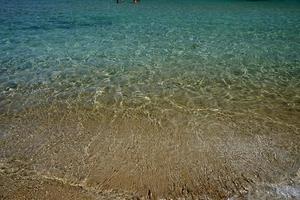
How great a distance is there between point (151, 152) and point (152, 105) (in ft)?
7.60

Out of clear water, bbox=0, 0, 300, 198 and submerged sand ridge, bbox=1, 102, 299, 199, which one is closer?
submerged sand ridge, bbox=1, 102, 299, 199

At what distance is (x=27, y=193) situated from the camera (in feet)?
16.8

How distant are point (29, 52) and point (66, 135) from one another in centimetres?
801

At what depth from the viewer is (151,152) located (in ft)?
21.0

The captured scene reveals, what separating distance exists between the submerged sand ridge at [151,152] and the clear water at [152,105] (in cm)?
2

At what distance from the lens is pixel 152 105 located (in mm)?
8539

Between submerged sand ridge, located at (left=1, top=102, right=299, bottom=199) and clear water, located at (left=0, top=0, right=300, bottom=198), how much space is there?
21mm

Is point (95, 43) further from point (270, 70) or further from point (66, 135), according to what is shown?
point (66, 135)

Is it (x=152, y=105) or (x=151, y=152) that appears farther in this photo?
(x=152, y=105)

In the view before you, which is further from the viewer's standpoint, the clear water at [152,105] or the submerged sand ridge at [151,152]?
the clear water at [152,105]

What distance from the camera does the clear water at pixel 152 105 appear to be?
233 inches

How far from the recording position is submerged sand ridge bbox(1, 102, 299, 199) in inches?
211

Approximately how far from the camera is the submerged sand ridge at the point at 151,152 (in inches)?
211

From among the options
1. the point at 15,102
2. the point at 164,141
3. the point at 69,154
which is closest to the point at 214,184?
the point at 164,141
